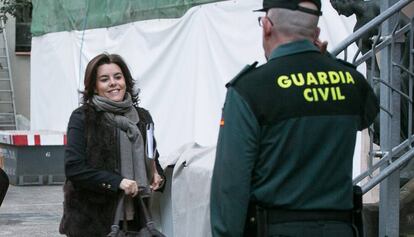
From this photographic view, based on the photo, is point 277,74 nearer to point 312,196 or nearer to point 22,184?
point 312,196

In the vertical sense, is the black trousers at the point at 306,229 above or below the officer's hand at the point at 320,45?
below

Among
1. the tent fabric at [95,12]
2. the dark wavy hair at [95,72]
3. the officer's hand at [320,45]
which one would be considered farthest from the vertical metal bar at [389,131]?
the tent fabric at [95,12]

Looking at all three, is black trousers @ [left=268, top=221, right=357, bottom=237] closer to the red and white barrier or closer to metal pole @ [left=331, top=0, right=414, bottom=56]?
metal pole @ [left=331, top=0, right=414, bottom=56]

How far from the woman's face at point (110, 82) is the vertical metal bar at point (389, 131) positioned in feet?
5.19

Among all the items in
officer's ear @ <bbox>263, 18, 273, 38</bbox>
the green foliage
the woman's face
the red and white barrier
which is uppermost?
the green foliage

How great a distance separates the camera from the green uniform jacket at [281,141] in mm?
2947

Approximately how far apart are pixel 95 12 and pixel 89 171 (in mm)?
9774

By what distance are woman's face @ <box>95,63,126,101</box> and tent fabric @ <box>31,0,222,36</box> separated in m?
5.47

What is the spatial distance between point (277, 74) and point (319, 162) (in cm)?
35

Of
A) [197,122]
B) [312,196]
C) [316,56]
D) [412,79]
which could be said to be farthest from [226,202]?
[197,122]

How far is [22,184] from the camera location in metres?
13.4

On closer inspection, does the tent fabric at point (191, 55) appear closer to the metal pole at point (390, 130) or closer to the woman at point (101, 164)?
the metal pole at point (390, 130)

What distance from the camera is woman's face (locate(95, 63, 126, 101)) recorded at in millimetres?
4957

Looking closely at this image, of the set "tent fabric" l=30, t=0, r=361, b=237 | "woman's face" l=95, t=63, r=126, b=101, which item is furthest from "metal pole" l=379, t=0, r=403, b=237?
"tent fabric" l=30, t=0, r=361, b=237
